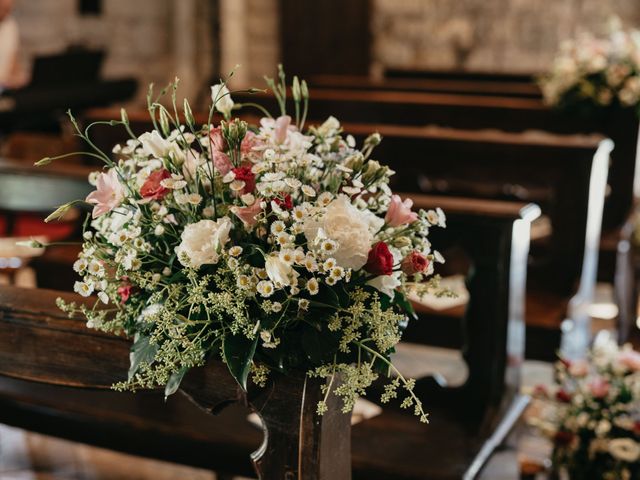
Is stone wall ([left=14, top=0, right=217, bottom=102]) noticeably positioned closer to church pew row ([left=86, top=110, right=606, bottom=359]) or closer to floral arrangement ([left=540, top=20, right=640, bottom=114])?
church pew row ([left=86, top=110, right=606, bottom=359])

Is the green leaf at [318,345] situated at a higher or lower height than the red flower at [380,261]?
lower

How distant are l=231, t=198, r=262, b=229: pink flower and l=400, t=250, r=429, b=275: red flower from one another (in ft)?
0.81

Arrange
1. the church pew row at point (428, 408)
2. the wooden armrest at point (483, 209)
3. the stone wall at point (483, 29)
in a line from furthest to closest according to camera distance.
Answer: the stone wall at point (483, 29), the wooden armrest at point (483, 209), the church pew row at point (428, 408)

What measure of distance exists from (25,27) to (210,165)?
7.46 m

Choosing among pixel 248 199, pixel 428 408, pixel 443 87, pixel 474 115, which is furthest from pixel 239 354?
pixel 443 87

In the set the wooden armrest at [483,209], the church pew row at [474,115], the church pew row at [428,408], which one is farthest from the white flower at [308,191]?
the church pew row at [474,115]

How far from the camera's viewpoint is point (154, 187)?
151 centimetres

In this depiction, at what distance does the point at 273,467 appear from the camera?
156cm

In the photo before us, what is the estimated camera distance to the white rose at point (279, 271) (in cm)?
137

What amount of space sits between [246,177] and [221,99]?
7.3 inches

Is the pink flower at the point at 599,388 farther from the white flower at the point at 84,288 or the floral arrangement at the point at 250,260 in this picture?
the white flower at the point at 84,288

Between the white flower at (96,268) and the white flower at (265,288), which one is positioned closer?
the white flower at (265,288)

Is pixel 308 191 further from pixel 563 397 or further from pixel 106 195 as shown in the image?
pixel 563 397

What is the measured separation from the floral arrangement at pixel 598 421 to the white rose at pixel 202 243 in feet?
5.15
